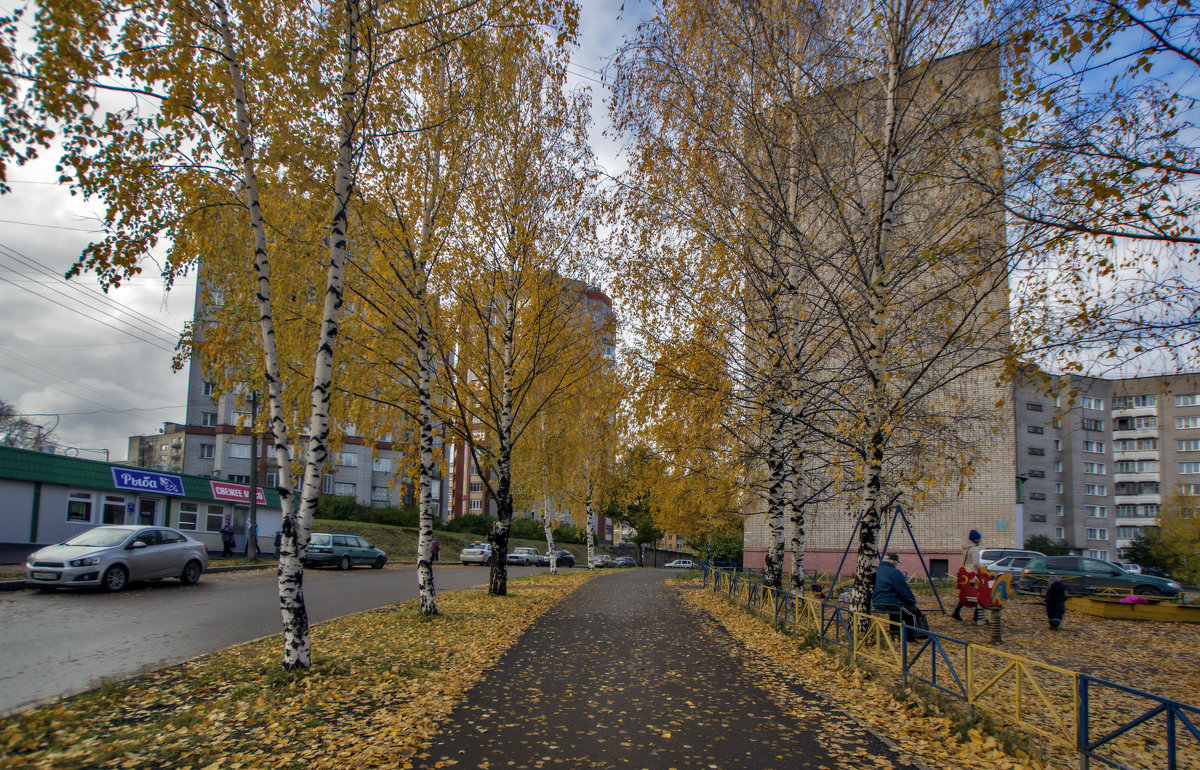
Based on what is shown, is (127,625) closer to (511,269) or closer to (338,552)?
(511,269)

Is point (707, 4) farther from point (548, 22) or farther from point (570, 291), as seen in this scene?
point (570, 291)

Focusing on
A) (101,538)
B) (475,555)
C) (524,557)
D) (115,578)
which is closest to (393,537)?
(475,555)

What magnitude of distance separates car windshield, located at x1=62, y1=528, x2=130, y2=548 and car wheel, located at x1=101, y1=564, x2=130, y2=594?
1.95 ft

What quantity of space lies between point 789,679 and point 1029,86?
7370 millimetres

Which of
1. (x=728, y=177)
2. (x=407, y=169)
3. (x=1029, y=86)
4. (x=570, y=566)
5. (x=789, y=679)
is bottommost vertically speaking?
(x=570, y=566)

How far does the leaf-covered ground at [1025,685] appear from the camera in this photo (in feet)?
19.0

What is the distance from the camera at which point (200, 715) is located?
604 cm

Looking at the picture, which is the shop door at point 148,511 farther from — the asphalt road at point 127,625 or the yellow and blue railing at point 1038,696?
the yellow and blue railing at point 1038,696

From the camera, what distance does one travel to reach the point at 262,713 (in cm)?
624

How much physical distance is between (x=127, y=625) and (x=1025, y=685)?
42.3ft

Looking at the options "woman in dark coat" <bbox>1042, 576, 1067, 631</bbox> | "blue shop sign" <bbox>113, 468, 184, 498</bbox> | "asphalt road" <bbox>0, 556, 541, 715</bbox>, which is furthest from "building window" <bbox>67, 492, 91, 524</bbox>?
"woman in dark coat" <bbox>1042, 576, 1067, 631</bbox>

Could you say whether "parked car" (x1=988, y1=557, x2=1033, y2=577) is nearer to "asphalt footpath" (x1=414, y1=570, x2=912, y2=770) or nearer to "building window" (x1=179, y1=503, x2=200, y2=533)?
"asphalt footpath" (x1=414, y1=570, x2=912, y2=770)

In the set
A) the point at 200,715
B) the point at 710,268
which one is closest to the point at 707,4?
the point at 710,268

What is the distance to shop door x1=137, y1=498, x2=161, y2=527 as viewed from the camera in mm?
28109
